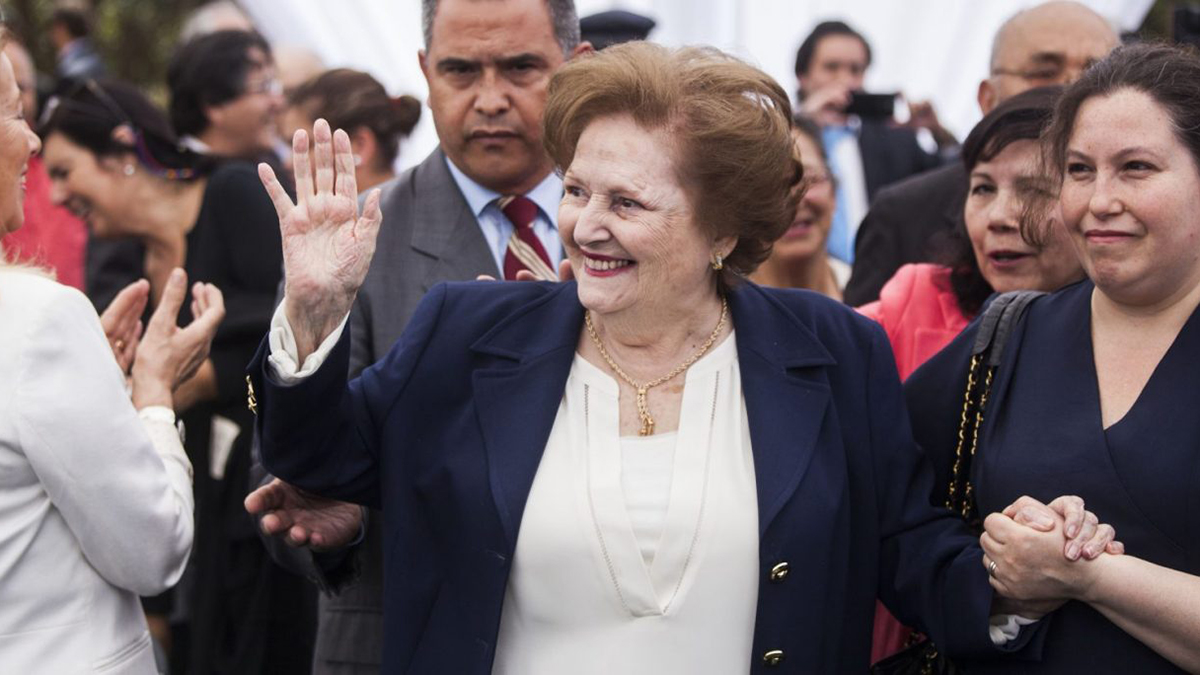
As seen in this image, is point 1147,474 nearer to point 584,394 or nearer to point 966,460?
point 966,460

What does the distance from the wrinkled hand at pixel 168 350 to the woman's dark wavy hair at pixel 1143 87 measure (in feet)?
6.39

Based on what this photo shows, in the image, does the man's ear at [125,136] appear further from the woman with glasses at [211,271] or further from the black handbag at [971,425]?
the black handbag at [971,425]

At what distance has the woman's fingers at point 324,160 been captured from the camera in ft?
9.64

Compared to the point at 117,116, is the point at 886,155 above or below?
below

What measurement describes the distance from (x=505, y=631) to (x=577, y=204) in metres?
0.87

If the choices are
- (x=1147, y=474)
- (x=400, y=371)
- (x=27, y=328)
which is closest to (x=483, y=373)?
(x=400, y=371)

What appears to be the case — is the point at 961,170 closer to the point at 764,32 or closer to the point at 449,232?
the point at 449,232

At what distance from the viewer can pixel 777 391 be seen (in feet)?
10.4

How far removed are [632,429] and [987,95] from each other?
2.64 meters

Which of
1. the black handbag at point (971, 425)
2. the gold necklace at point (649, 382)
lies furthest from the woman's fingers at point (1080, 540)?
the gold necklace at point (649, 382)

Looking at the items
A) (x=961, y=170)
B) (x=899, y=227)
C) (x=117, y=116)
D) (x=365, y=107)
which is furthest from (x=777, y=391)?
(x=117, y=116)

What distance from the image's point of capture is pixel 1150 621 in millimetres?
2877

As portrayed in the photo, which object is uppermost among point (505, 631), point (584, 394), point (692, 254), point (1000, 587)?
point (692, 254)

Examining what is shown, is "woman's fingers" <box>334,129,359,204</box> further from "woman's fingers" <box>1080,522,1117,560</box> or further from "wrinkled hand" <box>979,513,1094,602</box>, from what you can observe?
"woman's fingers" <box>1080,522,1117,560</box>
